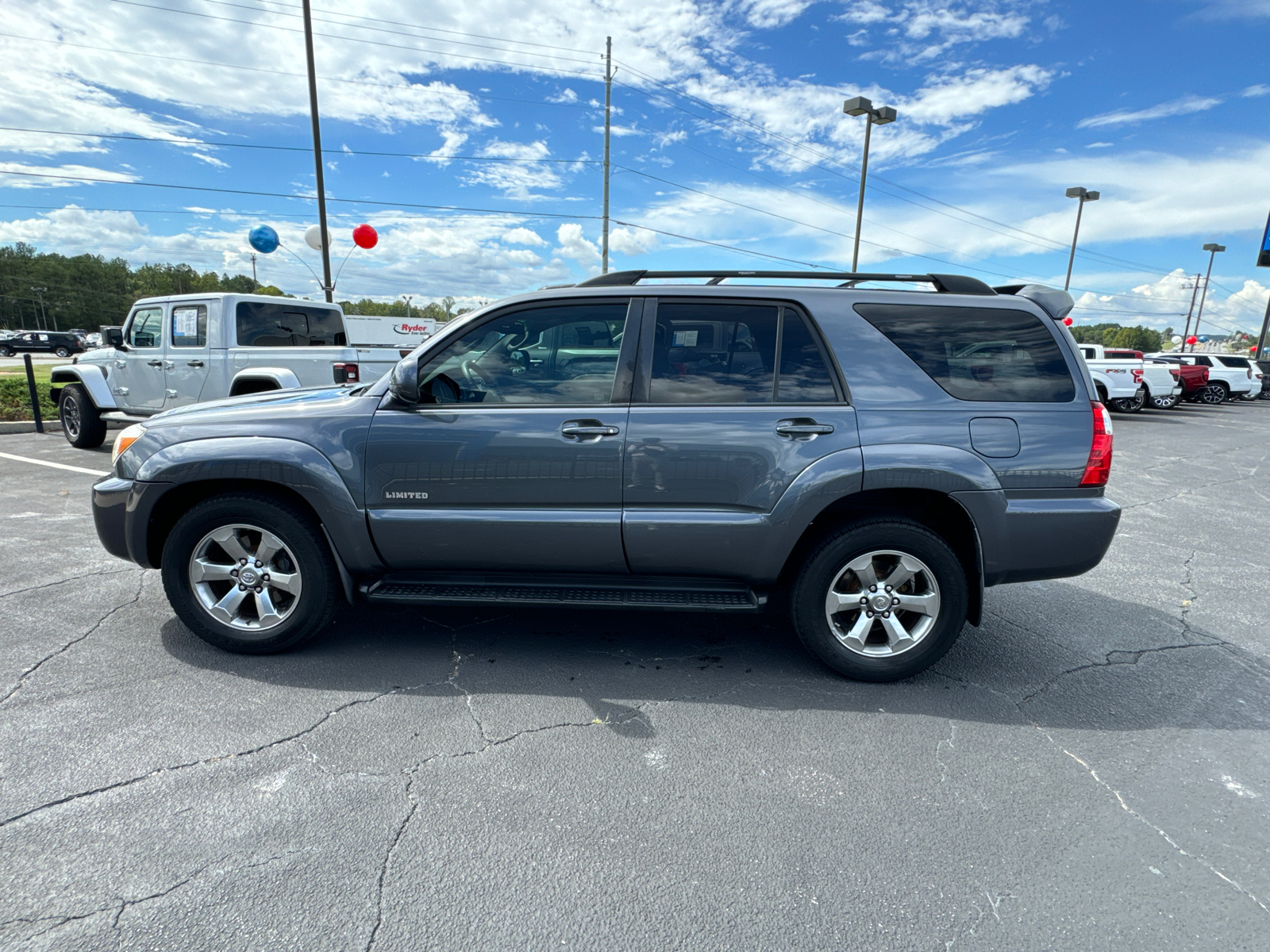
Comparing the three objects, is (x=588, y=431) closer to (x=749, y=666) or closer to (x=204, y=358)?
(x=749, y=666)

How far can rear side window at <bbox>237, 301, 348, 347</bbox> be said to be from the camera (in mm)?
8836

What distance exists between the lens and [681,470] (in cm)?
329

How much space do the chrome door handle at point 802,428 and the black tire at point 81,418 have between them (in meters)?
9.92

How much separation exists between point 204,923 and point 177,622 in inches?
96.9

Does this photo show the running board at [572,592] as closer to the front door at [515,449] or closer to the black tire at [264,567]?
the front door at [515,449]

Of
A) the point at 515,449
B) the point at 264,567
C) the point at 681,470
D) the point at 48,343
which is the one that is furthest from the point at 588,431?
the point at 48,343

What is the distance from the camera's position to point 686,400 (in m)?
3.34

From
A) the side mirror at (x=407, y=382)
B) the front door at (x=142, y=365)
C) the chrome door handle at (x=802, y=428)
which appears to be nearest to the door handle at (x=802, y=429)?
the chrome door handle at (x=802, y=428)

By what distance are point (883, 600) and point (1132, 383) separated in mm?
20653

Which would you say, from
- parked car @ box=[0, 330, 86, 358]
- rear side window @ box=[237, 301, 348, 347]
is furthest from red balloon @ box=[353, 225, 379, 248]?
parked car @ box=[0, 330, 86, 358]

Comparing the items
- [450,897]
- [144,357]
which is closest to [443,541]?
[450,897]

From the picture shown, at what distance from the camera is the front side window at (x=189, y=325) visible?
28.7 feet

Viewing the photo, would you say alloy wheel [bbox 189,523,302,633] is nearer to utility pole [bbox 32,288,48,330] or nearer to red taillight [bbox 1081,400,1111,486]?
red taillight [bbox 1081,400,1111,486]

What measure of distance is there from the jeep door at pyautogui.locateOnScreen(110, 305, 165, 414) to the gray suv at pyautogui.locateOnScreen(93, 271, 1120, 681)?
6.65m
